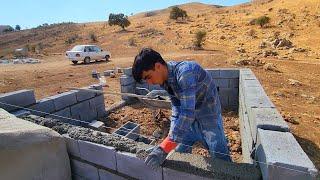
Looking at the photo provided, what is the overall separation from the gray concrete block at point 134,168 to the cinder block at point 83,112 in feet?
9.87

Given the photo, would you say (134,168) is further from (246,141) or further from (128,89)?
(128,89)

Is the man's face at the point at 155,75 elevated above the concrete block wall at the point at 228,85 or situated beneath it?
elevated above

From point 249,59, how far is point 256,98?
28.0ft

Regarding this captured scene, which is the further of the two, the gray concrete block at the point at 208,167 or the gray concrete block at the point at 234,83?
the gray concrete block at the point at 234,83

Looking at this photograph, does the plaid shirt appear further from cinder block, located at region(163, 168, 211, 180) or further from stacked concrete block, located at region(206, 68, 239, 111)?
stacked concrete block, located at region(206, 68, 239, 111)

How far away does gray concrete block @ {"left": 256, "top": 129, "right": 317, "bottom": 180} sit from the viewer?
2.08 meters

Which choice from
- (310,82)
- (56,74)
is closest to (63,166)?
(310,82)

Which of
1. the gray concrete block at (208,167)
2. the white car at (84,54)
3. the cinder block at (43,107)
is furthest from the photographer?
the white car at (84,54)

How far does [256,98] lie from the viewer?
4.02 m

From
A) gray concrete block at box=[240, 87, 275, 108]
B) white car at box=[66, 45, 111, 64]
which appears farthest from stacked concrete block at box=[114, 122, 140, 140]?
white car at box=[66, 45, 111, 64]

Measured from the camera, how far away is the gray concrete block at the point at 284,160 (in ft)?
6.82

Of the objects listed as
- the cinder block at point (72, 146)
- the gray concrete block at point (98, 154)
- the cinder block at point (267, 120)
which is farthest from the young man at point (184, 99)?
the cinder block at point (72, 146)

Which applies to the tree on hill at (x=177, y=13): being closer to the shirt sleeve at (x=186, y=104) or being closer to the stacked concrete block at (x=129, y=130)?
the stacked concrete block at (x=129, y=130)

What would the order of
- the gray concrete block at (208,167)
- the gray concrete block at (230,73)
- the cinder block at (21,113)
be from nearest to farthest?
the gray concrete block at (208,167) < the cinder block at (21,113) < the gray concrete block at (230,73)
